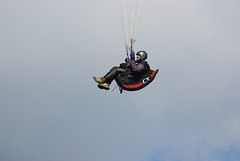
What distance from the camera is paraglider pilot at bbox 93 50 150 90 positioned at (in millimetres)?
17547

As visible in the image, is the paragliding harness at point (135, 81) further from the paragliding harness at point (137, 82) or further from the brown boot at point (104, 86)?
the brown boot at point (104, 86)

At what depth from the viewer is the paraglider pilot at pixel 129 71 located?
17547mm

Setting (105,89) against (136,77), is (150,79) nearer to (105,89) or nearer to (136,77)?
(136,77)

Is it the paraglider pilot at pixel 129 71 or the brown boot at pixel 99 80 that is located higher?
the paraglider pilot at pixel 129 71

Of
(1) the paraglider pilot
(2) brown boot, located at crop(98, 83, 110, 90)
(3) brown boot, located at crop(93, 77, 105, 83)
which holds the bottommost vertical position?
(2) brown boot, located at crop(98, 83, 110, 90)

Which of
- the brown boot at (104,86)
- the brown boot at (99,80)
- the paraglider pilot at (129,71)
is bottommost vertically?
the brown boot at (104,86)

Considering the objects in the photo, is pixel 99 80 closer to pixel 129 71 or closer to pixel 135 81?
pixel 129 71

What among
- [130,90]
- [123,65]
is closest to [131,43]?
[123,65]

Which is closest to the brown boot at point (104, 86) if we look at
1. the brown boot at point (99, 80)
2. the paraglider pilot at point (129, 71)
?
the paraglider pilot at point (129, 71)

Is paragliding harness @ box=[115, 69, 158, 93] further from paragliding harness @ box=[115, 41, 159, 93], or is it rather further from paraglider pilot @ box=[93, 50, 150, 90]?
paraglider pilot @ box=[93, 50, 150, 90]

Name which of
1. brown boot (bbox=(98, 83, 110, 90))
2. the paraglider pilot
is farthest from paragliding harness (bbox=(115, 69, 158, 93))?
brown boot (bbox=(98, 83, 110, 90))

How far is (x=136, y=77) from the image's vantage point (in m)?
17.7

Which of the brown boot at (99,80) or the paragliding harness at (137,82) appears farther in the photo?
the brown boot at (99,80)

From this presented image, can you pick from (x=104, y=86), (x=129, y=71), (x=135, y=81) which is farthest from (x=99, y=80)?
(x=135, y=81)
